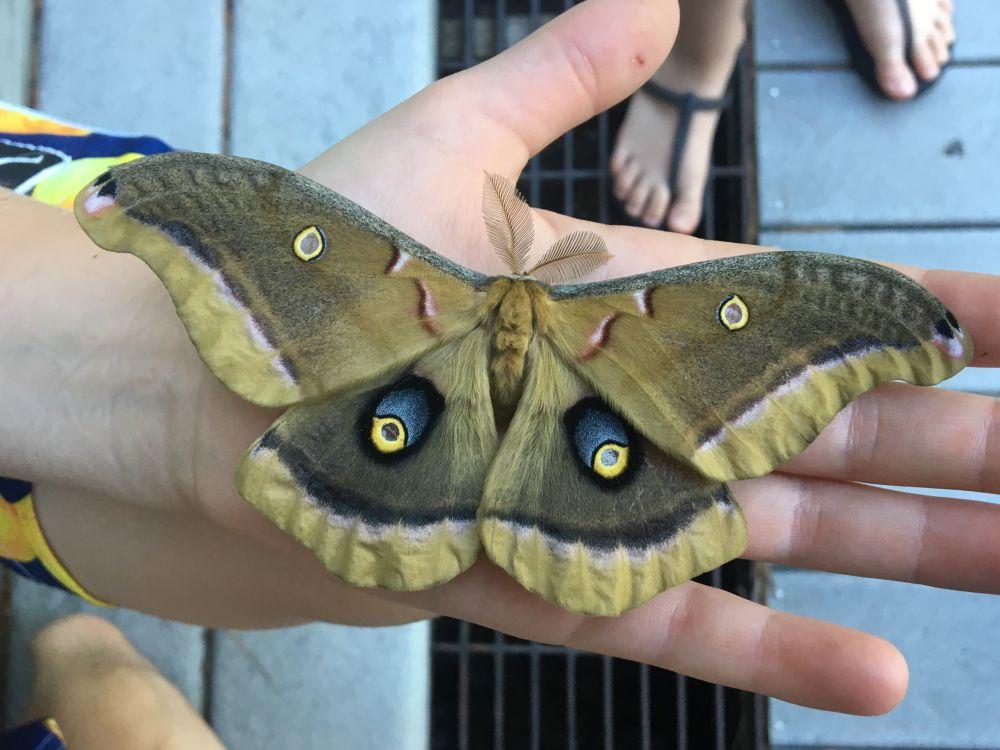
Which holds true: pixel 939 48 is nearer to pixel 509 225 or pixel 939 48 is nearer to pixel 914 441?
pixel 914 441

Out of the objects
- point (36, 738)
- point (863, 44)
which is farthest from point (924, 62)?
point (36, 738)

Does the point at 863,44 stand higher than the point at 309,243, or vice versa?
the point at 863,44

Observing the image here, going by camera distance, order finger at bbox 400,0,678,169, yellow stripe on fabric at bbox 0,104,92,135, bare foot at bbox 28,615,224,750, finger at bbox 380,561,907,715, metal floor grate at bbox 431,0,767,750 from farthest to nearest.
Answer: metal floor grate at bbox 431,0,767,750, bare foot at bbox 28,615,224,750, yellow stripe on fabric at bbox 0,104,92,135, finger at bbox 400,0,678,169, finger at bbox 380,561,907,715

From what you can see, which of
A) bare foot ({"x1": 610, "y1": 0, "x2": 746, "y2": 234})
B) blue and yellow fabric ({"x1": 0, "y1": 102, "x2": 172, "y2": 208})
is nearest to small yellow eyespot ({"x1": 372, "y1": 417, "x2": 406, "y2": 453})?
blue and yellow fabric ({"x1": 0, "y1": 102, "x2": 172, "y2": 208})

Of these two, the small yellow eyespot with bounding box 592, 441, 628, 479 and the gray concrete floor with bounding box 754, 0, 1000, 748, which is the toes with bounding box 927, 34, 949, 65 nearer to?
the gray concrete floor with bounding box 754, 0, 1000, 748

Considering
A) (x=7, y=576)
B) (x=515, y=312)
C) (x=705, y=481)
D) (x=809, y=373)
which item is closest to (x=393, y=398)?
(x=515, y=312)
